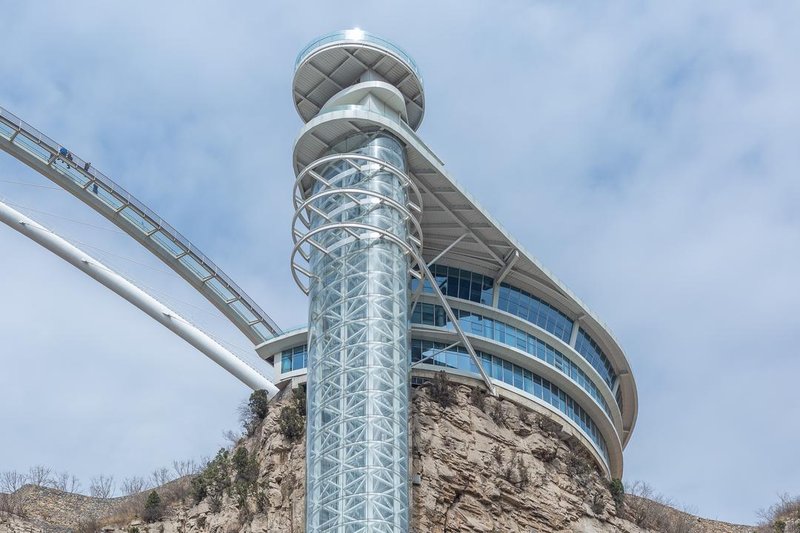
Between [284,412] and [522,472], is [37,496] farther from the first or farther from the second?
[522,472]

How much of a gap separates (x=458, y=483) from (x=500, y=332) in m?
11.3

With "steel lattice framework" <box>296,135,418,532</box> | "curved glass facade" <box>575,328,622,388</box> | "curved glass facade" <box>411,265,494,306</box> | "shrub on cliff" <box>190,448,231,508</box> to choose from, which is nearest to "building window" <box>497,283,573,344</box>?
"curved glass facade" <box>411,265,494,306</box>

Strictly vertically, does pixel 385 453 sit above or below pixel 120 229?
below

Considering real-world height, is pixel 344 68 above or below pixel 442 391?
above

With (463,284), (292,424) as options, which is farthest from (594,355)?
(292,424)

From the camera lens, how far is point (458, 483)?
216 ft

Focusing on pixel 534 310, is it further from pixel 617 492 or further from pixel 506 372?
pixel 617 492

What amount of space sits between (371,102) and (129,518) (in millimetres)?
25118

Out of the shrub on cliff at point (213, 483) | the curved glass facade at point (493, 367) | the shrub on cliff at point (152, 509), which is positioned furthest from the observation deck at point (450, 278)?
the shrub on cliff at point (152, 509)

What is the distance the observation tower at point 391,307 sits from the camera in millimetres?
61750

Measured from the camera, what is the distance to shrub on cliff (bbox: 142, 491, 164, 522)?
70.2 m

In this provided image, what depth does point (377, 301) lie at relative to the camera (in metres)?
64.9

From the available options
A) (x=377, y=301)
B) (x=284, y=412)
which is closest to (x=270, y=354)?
(x=284, y=412)

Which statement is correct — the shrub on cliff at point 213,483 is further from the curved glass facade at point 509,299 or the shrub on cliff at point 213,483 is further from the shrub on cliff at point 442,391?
the curved glass facade at point 509,299
